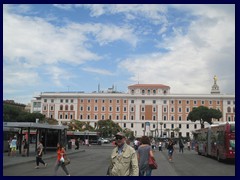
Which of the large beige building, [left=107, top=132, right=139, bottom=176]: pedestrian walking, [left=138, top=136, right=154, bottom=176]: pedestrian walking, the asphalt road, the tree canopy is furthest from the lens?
the large beige building

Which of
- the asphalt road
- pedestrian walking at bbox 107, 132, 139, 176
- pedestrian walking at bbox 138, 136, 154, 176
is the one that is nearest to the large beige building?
the asphalt road

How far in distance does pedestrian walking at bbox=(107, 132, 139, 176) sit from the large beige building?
12224 centimetres

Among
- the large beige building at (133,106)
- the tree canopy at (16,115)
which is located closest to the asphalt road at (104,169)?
the tree canopy at (16,115)

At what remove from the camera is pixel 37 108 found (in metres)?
135

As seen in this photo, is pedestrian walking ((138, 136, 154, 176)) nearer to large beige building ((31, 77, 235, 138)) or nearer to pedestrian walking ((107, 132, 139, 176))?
pedestrian walking ((107, 132, 139, 176))

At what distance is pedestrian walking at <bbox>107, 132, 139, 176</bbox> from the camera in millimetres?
6902

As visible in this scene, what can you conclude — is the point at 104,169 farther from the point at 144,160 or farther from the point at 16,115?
the point at 16,115

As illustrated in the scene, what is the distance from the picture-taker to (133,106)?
433ft

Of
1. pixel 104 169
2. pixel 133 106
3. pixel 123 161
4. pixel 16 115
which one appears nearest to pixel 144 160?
pixel 123 161

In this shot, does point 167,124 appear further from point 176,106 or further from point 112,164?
point 112,164

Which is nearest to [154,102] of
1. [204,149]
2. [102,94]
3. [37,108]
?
[102,94]

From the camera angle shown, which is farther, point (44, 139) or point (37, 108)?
point (37, 108)

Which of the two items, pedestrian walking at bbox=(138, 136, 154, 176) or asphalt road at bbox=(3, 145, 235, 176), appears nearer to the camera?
pedestrian walking at bbox=(138, 136, 154, 176)

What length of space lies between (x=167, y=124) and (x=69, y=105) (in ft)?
111
